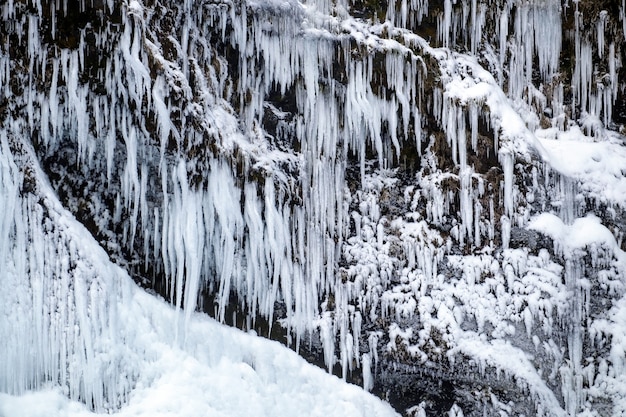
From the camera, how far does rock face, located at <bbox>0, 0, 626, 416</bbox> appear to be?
197 inches

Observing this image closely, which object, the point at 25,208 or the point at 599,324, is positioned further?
the point at 599,324

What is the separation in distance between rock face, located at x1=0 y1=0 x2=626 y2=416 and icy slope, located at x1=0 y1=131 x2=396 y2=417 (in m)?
0.30

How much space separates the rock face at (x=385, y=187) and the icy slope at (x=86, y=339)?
0.99 ft

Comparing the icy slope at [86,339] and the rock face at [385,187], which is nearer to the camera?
the icy slope at [86,339]

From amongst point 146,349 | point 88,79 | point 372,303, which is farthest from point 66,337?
point 372,303

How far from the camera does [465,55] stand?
5.56 metres

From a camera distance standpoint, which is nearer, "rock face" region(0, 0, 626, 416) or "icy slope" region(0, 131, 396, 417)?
"icy slope" region(0, 131, 396, 417)

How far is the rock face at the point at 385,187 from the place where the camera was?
5008 millimetres

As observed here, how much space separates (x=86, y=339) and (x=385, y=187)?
2849 mm

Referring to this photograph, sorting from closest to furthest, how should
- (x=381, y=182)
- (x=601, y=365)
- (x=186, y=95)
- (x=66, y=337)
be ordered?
(x=66, y=337), (x=186, y=95), (x=601, y=365), (x=381, y=182)

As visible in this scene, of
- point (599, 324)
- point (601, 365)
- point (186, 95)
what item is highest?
point (186, 95)

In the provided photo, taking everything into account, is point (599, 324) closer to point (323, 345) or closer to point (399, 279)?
Answer: point (399, 279)

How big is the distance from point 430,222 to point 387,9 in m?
1.97

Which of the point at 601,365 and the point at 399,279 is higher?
the point at 399,279
